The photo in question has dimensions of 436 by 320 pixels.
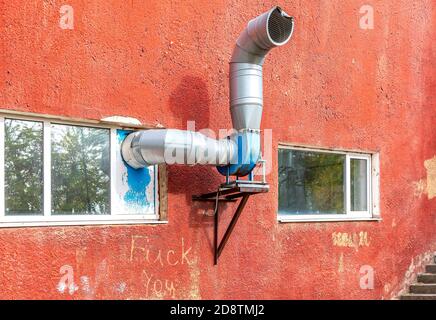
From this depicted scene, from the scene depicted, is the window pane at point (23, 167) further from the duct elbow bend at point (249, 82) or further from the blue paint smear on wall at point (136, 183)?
the duct elbow bend at point (249, 82)

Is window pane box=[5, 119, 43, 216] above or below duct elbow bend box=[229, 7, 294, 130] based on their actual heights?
below

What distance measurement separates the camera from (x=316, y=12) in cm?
683

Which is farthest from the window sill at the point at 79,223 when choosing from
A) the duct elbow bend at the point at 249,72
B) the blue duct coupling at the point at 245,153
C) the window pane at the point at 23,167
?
the duct elbow bend at the point at 249,72

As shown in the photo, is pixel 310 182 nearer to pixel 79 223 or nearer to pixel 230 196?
Result: pixel 230 196

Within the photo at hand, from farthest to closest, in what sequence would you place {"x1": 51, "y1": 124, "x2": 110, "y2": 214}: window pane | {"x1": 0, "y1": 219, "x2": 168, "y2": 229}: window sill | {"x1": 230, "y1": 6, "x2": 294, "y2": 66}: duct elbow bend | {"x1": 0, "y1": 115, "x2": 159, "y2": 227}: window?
{"x1": 230, "y1": 6, "x2": 294, "y2": 66}: duct elbow bend, {"x1": 51, "y1": 124, "x2": 110, "y2": 214}: window pane, {"x1": 0, "y1": 115, "x2": 159, "y2": 227}: window, {"x1": 0, "y1": 219, "x2": 168, "y2": 229}: window sill

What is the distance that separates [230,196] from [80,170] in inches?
61.5

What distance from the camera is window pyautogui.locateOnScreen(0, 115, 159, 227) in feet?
14.8

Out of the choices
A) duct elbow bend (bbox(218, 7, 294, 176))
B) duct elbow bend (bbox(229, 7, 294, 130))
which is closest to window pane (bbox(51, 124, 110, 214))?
duct elbow bend (bbox(218, 7, 294, 176))

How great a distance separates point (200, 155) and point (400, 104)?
13.2 feet

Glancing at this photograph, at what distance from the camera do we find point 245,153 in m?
5.28

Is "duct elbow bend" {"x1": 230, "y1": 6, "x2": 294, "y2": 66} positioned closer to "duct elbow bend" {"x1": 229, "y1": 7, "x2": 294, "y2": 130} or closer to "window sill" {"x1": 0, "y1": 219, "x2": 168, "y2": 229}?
"duct elbow bend" {"x1": 229, "y1": 7, "x2": 294, "y2": 130}

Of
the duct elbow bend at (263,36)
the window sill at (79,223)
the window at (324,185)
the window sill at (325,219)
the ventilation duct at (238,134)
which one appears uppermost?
the duct elbow bend at (263,36)

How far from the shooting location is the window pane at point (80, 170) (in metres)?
4.79

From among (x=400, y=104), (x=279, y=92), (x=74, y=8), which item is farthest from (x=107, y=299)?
(x=400, y=104)
